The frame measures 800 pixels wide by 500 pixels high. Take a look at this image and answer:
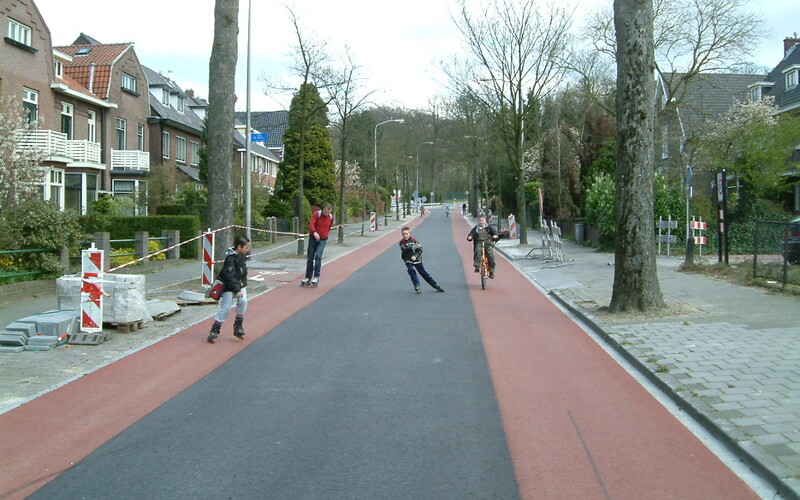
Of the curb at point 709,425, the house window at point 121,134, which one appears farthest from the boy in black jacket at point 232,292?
the house window at point 121,134

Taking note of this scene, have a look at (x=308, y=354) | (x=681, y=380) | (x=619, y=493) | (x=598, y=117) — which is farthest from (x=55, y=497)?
(x=598, y=117)

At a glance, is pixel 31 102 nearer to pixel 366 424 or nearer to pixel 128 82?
pixel 128 82

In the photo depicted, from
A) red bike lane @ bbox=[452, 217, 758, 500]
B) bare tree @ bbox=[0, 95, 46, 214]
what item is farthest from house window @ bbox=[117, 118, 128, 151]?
red bike lane @ bbox=[452, 217, 758, 500]

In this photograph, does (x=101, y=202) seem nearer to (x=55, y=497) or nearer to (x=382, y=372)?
(x=382, y=372)

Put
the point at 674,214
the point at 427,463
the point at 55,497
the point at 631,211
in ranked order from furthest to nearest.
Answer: the point at 674,214, the point at 631,211, the point at 427,463, the point at 55,497

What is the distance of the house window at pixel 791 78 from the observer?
39031mm

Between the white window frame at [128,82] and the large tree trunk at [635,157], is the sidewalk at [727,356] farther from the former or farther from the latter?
the white window frame at [128,82]

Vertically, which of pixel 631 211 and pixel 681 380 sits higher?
pixel 631 211

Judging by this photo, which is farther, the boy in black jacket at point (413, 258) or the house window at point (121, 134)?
the house window at point (121, 134)

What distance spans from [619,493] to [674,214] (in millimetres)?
21572

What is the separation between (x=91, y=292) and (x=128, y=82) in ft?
98.4

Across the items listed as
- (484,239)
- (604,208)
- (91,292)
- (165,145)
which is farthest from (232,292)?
(165,145)

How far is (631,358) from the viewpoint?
820cm

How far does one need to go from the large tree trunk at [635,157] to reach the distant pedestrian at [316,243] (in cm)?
683
